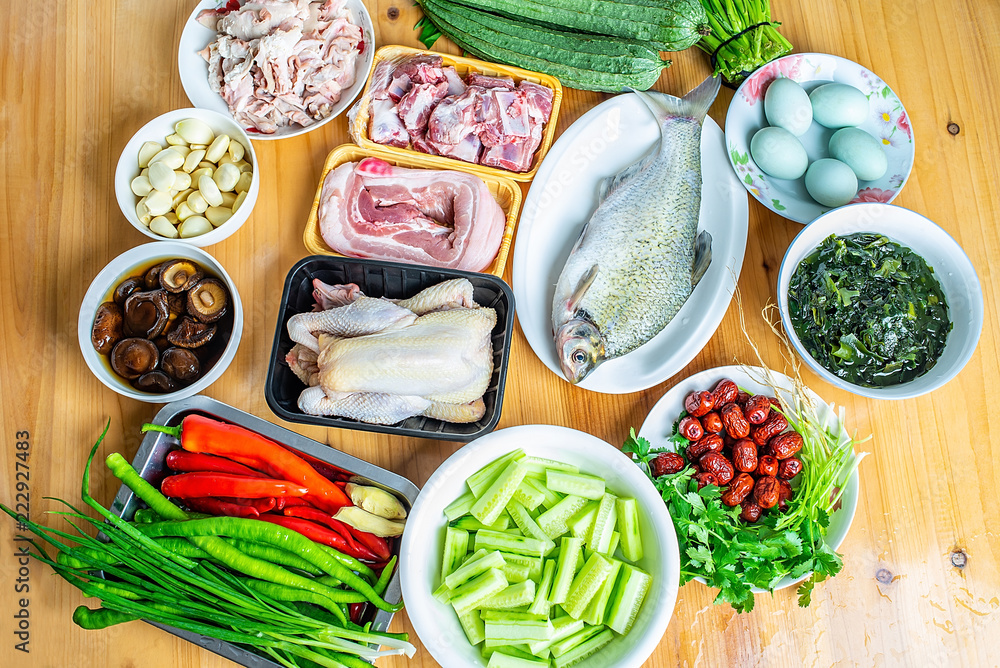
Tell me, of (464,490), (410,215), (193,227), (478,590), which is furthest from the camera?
(410,215)

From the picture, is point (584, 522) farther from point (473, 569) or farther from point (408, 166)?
point (408, 166)

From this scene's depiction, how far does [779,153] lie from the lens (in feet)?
4.66

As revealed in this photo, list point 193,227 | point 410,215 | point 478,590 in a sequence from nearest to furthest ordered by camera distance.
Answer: point 478,590
point 193,227
point 410,215

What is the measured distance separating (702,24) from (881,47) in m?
0.53

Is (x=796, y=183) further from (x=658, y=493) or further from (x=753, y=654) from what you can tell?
(x=753, y=654)

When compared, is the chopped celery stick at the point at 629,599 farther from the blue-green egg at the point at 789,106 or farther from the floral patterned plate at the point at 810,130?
the blue-green egg at the point at 789,106

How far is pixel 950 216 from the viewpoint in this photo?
1.54 metres

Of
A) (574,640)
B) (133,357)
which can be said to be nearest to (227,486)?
(133,357)

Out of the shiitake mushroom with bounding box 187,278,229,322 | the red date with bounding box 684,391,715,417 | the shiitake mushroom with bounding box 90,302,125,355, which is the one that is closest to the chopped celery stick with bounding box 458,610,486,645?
the red date with bounding box 684,391,715,417

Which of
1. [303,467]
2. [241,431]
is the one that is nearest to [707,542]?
[303,467]

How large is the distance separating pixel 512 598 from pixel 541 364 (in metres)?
0.53

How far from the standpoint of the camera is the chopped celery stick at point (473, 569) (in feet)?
3.94

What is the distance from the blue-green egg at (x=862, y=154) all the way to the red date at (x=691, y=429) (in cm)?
71

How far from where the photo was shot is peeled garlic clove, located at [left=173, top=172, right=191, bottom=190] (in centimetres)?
138
